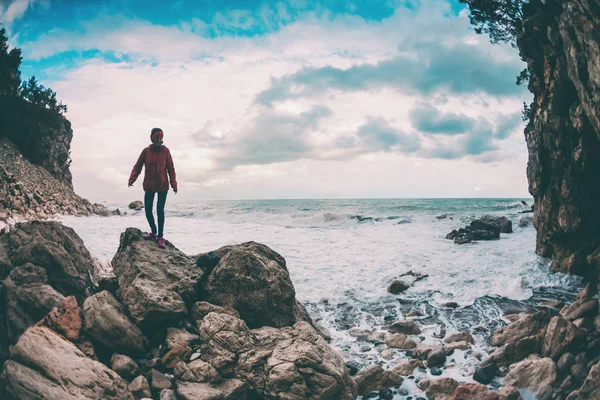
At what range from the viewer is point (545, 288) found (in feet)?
36.8

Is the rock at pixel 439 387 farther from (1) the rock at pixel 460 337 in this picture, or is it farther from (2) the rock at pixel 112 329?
(2) the rock at pixel 112 329

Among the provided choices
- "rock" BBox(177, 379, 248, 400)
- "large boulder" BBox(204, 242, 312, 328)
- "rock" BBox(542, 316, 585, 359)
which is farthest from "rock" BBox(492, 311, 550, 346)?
"rock" BBox(177, 379, 248, 400)

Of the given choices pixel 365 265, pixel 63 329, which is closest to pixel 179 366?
pixel 63 329

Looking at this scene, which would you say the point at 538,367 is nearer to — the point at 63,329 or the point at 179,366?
the point at 179,366

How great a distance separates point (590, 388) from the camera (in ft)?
16.3

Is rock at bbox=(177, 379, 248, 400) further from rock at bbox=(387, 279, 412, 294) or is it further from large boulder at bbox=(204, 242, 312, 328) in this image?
rock at bbox=(387, 279, 412, 294)

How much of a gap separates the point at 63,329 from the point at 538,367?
290 inches

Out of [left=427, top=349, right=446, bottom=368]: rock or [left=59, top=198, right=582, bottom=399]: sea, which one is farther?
[left=59, top=198, right=582, bottom=399]: sea

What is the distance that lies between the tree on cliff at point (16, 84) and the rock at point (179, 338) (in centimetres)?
4061

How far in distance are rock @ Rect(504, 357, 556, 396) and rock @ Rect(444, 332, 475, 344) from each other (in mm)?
1644

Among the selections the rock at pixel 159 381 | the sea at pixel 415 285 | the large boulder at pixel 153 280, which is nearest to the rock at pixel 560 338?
the sea at pixel 415 285

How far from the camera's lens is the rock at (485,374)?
588 cm

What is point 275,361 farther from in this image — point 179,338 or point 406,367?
point 406,367

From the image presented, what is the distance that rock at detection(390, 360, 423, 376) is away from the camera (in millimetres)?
6234
